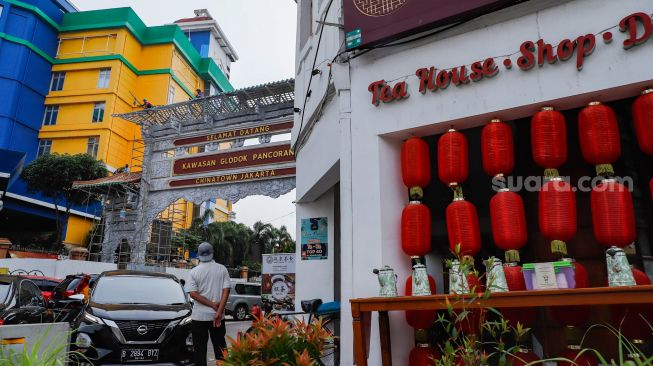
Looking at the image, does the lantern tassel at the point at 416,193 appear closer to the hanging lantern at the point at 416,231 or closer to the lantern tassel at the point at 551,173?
the hanging lantern at the point at 416,231

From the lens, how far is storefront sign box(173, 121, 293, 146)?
46.4ft

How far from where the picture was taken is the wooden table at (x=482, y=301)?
2508mm

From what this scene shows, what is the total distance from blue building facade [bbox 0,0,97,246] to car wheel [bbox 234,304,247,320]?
1767 cm

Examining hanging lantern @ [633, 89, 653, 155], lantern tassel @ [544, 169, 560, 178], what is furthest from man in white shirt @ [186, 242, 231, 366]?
hanging lantern @ [633, 89, 653, 155]

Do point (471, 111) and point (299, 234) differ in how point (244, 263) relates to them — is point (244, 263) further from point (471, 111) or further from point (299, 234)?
point (471, 111)

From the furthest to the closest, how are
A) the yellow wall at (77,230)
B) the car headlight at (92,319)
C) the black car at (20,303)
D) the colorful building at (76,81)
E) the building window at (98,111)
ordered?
the building window at (98,111), the yellow wall at (77,230), the colorful building at (76,81), the black car at (20,303), the car headlight at (92,319)

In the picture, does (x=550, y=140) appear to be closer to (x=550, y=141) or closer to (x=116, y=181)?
(x=550, y=141)

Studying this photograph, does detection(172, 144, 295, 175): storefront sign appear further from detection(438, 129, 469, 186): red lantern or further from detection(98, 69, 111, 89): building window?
detection(98, 69, 111, 89): building window

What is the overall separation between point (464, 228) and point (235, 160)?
1180 cm

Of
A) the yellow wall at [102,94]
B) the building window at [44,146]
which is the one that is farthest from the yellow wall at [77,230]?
the building window at [44,146]

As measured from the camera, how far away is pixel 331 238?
7.00 m

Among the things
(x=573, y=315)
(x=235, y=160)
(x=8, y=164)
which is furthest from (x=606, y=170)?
(x=8, y=164)

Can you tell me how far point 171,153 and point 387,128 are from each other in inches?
558

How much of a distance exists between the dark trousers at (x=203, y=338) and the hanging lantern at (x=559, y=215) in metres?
3.38
